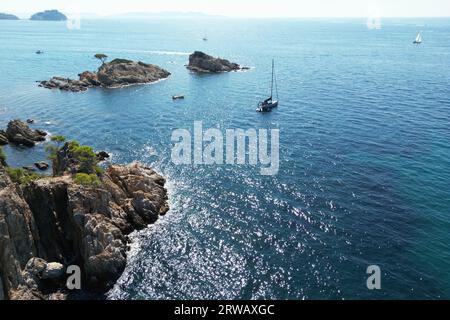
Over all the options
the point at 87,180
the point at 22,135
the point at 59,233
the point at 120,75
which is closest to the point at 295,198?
the point at 87,180

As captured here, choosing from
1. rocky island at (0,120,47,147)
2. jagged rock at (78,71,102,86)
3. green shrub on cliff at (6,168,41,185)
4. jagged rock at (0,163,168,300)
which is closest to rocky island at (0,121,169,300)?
jagged rock at (0,163,168,300)

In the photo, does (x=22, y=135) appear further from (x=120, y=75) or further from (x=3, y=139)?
(x=120, y=75)

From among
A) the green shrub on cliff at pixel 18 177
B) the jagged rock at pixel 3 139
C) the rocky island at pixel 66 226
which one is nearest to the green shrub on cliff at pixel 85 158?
the rocky island at pixel 66 226

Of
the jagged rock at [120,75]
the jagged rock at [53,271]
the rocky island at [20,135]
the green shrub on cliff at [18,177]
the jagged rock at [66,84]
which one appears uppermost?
the jagged rock at [120,75]

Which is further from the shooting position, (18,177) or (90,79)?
(90,79)

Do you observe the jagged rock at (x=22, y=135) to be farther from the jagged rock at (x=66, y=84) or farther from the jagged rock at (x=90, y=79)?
the jagged rock at (x=90, y=79)

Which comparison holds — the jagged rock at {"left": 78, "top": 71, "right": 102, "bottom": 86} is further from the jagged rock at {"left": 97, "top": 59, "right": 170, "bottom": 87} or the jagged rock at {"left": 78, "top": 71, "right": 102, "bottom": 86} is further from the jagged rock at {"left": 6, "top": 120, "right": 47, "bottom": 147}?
the jagged rock at {"left": 6, "top": 120, "right": 47, "bottom": 147}
